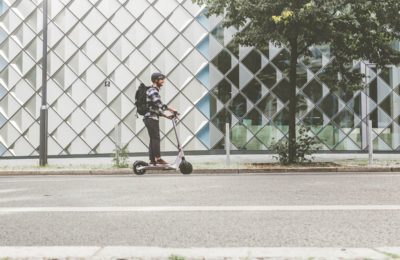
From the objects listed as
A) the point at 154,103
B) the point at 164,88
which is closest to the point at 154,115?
the point at 154,103

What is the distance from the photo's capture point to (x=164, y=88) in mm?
23141

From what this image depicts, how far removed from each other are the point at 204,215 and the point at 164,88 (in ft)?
58.1

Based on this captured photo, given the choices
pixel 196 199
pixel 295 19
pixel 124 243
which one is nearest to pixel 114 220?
pixel 124 243

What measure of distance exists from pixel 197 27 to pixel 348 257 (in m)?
20.2

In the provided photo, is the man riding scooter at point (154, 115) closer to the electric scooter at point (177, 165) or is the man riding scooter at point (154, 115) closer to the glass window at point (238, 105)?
the electric scooter at point (177, 165)

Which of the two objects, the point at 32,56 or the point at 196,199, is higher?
the point at 32,56

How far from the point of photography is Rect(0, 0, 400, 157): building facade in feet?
74.2

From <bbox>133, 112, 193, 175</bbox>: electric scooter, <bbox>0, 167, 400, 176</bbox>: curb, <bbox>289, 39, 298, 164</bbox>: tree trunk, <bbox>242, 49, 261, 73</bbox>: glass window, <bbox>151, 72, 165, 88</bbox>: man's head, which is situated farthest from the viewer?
<bbox>242, 49, 261, 73</bbox>: glass window

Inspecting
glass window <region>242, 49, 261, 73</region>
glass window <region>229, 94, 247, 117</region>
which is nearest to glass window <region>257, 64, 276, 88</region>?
glass window <region>242, 49, 261, 73</region>

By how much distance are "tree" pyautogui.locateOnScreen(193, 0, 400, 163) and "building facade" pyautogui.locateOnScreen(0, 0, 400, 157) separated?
750 centimetres

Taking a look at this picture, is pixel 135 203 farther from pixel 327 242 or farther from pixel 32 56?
pixel 32 56

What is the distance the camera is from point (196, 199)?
23.3 feet

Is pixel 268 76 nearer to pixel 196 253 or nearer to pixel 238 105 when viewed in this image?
pixel 238 105

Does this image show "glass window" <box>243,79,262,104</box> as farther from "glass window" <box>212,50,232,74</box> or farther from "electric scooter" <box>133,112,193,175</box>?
"electric scooter" <box>133,112,193,175</box>
